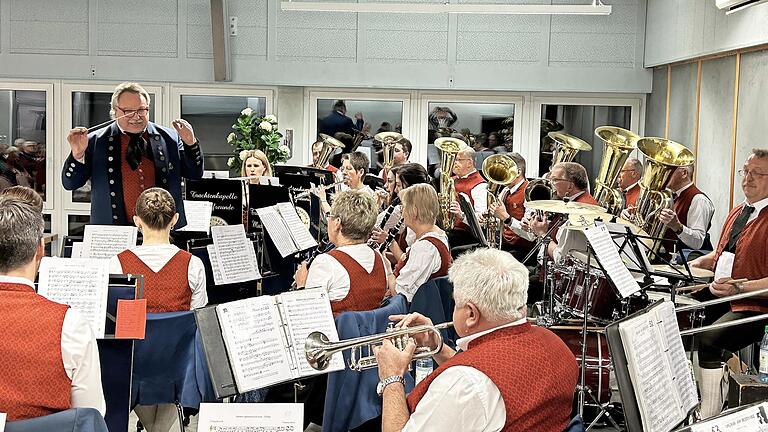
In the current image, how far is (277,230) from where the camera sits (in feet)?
18.9

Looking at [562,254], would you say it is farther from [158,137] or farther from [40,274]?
[40,274]

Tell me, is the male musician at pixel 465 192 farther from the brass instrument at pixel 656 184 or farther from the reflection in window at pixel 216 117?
the reflection in window at pixel 216 117

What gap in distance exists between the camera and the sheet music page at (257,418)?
266 cm

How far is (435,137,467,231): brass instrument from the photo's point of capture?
7.53 meters

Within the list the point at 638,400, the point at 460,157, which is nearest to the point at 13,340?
the point at 638,400

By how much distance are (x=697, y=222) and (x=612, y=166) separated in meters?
0.80

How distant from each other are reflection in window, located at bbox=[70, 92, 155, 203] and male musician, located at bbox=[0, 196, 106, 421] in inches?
329

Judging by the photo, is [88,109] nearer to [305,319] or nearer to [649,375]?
[305,319]

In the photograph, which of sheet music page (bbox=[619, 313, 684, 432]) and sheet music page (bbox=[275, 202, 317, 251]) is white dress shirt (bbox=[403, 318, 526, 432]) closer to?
sheet music page (bbox=[619, 313, 684, 432])

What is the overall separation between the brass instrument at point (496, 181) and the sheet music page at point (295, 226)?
5.85ft

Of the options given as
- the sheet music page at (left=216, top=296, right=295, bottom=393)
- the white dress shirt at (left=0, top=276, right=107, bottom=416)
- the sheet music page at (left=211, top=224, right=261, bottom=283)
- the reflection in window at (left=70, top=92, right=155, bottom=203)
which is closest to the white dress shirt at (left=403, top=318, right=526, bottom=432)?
the sheet music page at (left=216, top=296, right=295, bottom=393)

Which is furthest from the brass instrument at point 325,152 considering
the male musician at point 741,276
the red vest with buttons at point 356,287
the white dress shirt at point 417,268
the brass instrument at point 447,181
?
the red vest with buttons at point 356,287

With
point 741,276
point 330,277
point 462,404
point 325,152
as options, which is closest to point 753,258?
point 741,276

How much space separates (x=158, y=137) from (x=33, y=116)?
6178 millimetres
